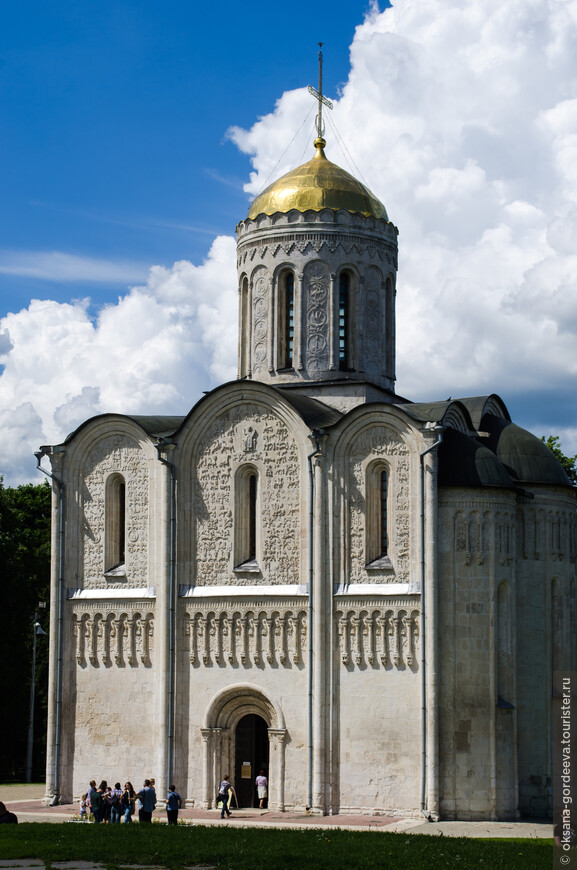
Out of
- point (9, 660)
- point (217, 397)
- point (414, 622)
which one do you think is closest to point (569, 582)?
point (414, 622)

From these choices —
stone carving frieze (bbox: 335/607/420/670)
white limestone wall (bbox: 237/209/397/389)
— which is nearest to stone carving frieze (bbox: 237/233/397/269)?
white limestone wall (bbox: 237/209/397/389)

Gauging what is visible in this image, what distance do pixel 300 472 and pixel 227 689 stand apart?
190 inches

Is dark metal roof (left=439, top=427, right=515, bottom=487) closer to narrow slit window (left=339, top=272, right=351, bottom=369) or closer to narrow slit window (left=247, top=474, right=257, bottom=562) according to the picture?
narrow slit window (left=339, top=272, right=351, bottom=369)

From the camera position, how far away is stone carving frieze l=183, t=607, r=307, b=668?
25.9 metres

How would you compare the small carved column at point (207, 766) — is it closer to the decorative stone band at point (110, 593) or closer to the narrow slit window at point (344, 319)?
the decorative stone band at point (110, 593)

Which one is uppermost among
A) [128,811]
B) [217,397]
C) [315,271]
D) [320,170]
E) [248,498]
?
[320,170]

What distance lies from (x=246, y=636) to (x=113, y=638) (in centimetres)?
335

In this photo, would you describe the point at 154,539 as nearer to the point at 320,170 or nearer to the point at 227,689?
the point at 227,689

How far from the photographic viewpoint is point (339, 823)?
934 inches

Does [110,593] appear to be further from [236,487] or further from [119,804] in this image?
[119,804]

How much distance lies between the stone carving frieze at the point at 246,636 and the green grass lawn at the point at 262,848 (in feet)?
18.6

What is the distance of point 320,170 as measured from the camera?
99.5ft

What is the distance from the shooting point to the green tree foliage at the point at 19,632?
38.6 metres

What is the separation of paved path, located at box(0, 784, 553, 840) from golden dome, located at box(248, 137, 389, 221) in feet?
44.9
